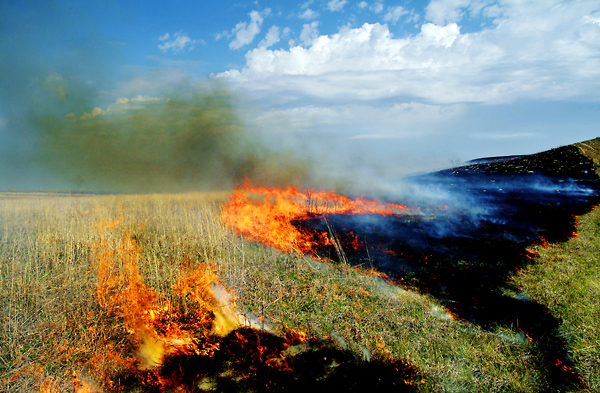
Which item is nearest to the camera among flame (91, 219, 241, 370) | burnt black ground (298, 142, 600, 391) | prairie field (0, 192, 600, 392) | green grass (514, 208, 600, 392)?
prairie field (0, 192, 600, 392)

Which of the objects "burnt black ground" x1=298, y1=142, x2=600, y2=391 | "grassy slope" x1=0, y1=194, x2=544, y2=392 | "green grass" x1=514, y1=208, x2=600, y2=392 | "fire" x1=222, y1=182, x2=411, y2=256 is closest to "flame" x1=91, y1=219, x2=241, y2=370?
"grassy slope" x1=0, y1=194, x2=544, y2=392

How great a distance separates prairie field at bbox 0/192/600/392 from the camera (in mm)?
4344

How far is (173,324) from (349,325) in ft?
11.2

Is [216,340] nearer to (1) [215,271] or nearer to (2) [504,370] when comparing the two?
(1) [215,271]

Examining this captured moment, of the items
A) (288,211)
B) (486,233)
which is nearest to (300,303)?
(288,211)

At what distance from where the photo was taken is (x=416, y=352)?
470cm

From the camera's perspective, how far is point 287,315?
5.75 metres

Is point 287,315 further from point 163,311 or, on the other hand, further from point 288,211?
point 288,211

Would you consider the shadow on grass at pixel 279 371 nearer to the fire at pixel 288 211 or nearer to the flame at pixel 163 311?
the flame at pixel 163 311

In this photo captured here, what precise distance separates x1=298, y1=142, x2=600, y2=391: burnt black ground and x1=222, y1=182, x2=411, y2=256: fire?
638 millimetres

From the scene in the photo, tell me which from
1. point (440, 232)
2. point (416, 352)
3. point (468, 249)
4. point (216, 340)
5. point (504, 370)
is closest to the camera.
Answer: point (504, 370)

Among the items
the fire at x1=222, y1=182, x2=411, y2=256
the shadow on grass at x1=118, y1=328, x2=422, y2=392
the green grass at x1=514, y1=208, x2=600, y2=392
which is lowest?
the shadow on grass at x1=118, y1=328, x2=422, y2=392

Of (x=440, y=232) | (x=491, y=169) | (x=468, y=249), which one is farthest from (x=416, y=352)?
(x=491, y=169)

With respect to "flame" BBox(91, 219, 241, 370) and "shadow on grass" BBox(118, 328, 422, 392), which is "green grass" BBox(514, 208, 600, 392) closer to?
"shadow on grass" BBox(118, 328, 422, 392)
